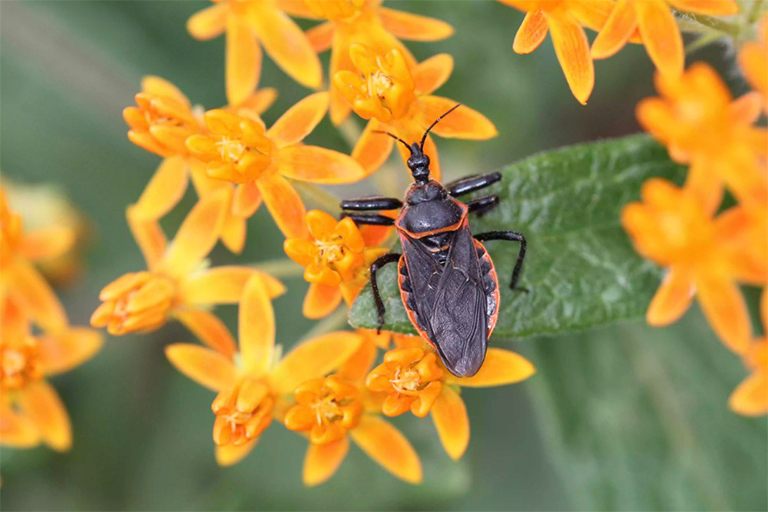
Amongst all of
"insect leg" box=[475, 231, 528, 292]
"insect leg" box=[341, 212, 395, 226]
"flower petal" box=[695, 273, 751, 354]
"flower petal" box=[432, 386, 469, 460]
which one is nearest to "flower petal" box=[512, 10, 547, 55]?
"insect leg" box=[475, 231, 528, 292]

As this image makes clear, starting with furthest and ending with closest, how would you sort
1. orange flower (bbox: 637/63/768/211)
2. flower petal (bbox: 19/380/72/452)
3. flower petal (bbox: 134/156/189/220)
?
flower petal (bbox: 19/380/72/452)
flower petal (bbox: 134/156/189/220)
orange flower (bbox: 637/63/768/211)

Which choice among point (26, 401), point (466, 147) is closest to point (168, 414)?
point (26, 401)

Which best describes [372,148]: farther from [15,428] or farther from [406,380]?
[15,428]

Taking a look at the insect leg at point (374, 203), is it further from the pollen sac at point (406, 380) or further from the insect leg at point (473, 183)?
the pollen sac at point (406, 380)

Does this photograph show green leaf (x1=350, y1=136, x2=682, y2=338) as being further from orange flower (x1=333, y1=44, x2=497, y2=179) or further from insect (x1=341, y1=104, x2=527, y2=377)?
orange flower (x1=333, y1=44, x2=497, y2=179)

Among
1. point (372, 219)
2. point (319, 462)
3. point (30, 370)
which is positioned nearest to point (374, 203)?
point (372, 219)

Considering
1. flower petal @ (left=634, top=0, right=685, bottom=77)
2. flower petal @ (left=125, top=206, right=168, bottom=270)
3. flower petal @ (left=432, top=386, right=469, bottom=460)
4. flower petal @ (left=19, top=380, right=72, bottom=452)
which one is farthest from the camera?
flower petal @ (left=19, top=380, right=72, bottom=452)
